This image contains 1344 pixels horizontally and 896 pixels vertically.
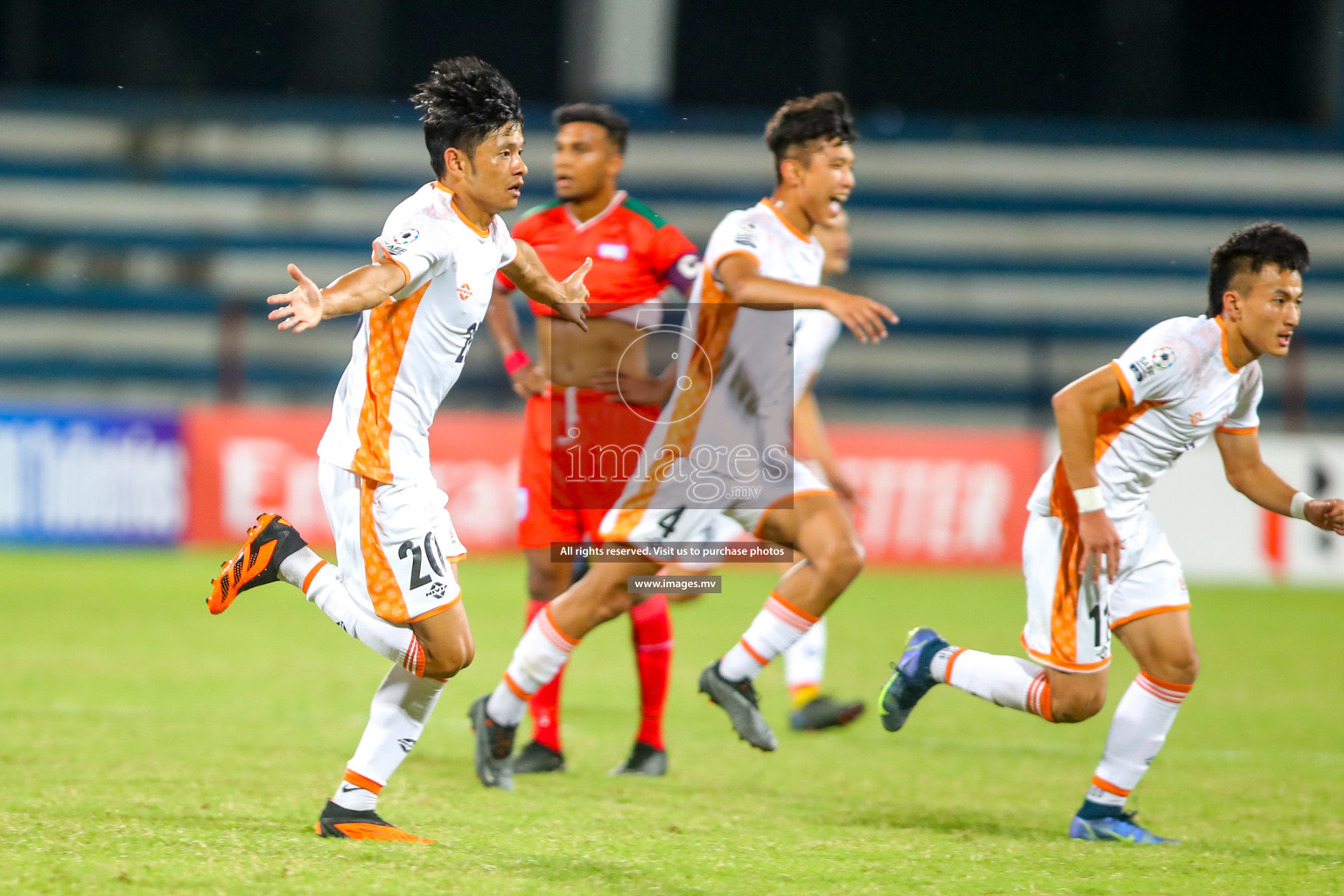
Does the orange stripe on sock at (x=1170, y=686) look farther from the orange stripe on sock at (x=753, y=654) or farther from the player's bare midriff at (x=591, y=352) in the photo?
the player's bare midriff at (x=591, y=352)

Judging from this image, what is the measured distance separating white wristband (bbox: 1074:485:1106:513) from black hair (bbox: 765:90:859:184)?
1.62 meters

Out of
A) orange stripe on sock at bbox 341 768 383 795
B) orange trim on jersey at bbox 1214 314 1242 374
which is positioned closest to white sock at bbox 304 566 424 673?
orange stripe on sock at bbox 341 768 383 795

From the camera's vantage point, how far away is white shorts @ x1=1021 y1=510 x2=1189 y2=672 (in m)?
4.63

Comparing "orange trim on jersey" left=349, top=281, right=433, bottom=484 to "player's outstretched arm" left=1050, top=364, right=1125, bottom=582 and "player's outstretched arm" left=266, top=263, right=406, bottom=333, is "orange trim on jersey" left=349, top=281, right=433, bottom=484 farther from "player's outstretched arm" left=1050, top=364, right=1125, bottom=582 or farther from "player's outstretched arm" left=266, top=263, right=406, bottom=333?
"player's outstretched arm" left=1050, top=364, right=1125, bottom=582

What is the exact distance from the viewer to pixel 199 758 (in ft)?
17.5

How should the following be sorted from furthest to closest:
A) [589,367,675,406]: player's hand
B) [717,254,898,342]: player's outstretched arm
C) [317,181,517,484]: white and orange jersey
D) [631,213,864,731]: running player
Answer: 1. [631,213,864,731]: running player
2. [589,367,675,406]: player's hand
3. [717,254,898,342]: player's outstretched arm
4. [317,181,517,484]: white and orange jersey

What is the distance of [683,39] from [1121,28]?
601 cm

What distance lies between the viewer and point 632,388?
5812 millimetres

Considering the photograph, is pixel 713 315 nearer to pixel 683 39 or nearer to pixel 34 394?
pixel 34 394

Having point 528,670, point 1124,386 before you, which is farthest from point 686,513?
point 1124,386

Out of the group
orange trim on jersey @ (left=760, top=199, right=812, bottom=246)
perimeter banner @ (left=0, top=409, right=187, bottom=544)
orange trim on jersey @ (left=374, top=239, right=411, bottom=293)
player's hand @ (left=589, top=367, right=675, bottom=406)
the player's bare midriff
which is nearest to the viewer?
orange trim on jersey @ (left=374, top=239, right=411, bottom=293)

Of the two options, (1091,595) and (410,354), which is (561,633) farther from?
(1091,595)

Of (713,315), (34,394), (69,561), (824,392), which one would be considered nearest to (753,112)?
(824,392)

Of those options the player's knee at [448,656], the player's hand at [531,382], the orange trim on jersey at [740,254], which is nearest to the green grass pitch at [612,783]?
the player's knee at [448,656]
